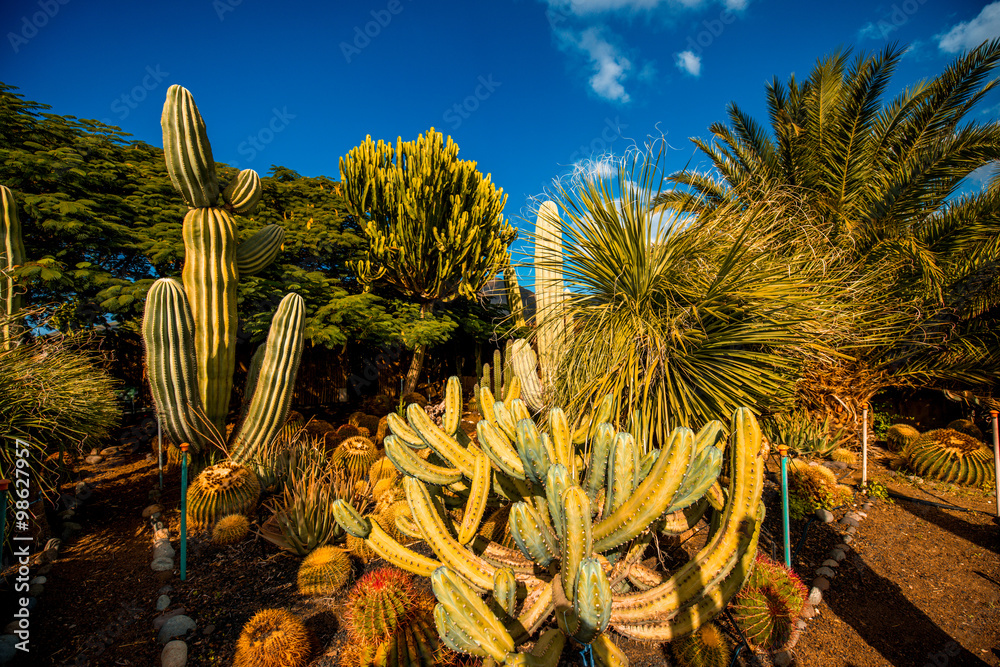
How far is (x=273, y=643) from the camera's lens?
2359 millimetres

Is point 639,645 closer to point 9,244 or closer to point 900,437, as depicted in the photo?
point 900,437

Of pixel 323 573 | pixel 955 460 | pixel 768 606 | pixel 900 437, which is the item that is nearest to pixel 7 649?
pixel 323 573

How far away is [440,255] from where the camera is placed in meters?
8.01

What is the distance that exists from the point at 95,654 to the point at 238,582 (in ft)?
2.80

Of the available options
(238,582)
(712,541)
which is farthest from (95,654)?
(712,541)

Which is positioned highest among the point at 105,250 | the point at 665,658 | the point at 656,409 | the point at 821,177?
the point at 821,177

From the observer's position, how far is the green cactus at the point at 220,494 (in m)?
3.87

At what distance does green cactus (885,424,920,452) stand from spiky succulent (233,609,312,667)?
7366 millimetres

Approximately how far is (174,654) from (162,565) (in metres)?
1.20

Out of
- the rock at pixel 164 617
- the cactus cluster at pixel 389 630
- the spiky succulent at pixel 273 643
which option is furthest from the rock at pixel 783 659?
the rock at pixel 164 617

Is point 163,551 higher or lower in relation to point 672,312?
lower

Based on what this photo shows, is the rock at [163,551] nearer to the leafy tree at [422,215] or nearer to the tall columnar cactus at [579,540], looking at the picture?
the tall columnar cactus at [579,540]

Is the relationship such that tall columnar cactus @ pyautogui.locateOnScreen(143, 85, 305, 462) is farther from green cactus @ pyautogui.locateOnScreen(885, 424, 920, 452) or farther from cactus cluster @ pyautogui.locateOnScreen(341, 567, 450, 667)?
green cactus @ pyautogui.locateOnScreen(885, 424, 920, 452)

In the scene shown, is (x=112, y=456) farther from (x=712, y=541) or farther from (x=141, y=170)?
(x=712, y=541)
